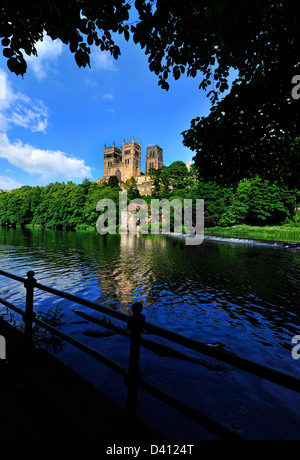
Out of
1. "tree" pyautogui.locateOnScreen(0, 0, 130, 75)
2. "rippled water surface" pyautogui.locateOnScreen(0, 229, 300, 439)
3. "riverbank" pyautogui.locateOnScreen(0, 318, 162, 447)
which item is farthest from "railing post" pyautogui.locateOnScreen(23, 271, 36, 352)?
"tree" pyautogui.locateOnScreen(0, 0, 130, 75)

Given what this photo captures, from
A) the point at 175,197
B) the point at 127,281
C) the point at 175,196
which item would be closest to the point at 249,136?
the point at 127,281

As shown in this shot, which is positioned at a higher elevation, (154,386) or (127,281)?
(154,386)

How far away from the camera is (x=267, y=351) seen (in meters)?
6.24

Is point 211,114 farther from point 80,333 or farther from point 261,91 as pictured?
point 80,333

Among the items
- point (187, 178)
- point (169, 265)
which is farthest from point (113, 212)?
point (169, 265)

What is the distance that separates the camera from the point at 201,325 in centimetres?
782

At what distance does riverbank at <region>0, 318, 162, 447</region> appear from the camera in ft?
7.47

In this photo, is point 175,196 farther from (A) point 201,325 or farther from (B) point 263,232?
(A) point 201,325

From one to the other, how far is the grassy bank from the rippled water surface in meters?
26.2

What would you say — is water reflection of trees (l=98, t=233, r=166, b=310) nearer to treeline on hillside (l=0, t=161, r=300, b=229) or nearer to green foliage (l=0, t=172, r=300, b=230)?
treeline on hillside (l=0, t=161, r=300, b=229)

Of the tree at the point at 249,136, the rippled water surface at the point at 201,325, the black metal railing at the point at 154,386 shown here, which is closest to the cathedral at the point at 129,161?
the rippled water surface at the point at 201,325

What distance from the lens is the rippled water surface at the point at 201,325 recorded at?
13.6 feet

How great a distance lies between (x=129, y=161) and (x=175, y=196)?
8761 cm
